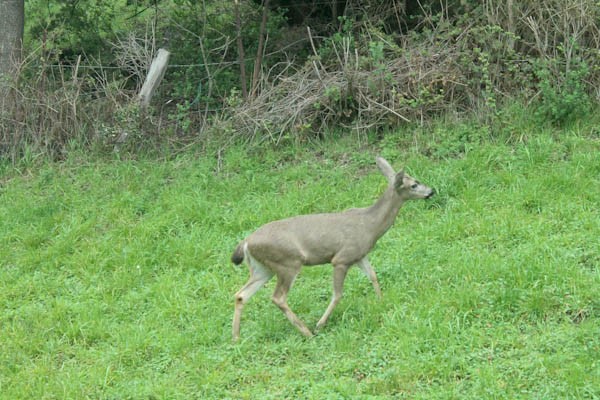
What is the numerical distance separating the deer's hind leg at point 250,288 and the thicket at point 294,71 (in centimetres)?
436

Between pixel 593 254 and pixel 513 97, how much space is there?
151 inches

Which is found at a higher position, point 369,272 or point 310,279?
point 369,272

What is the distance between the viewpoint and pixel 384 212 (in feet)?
24.8

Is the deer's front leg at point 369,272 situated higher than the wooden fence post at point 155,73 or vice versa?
the wooden fence post at point 155,73

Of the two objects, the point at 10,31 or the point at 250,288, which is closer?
the point at 250,288

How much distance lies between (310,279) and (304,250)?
3.73 feet

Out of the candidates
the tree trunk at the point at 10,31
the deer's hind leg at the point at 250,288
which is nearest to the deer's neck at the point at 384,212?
the deer's hind leg at the point at 250,288

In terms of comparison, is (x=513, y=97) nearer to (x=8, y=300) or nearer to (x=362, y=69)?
(x=362, y=69)

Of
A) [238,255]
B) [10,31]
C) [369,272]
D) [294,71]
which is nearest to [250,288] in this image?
[238,255]

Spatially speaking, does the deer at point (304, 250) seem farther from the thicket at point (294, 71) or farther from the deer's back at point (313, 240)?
the thicket at point (294, 71)

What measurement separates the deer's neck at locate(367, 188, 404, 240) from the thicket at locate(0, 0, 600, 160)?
350cm

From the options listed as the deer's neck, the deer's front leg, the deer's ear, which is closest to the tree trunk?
the deer's ear

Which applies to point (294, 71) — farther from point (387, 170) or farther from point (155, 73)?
point (387, 170)

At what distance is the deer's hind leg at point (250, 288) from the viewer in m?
7.13
